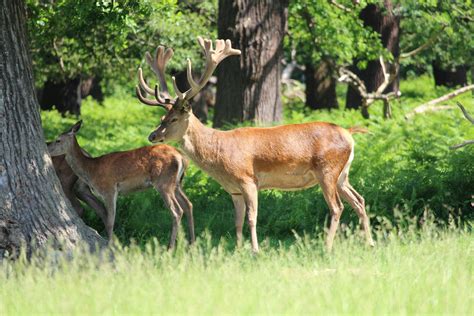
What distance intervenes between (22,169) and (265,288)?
3475 mm

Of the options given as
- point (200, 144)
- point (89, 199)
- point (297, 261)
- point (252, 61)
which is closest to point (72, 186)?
point (89, 199)

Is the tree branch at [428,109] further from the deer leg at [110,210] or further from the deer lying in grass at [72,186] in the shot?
the deer leg at [110,210]

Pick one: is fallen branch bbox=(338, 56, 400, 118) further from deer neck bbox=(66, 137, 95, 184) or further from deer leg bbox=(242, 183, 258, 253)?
deer leg bbox=(242, 183, 258, 253)

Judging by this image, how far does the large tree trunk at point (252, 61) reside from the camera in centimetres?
1445

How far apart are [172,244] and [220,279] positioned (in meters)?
3.92

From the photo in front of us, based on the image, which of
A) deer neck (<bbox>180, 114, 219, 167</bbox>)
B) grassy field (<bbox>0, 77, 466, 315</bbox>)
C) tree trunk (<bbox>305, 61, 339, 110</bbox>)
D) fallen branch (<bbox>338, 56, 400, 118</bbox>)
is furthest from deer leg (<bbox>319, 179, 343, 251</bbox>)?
tree trunk (<bbox>305, 61, 339, 110</bbox>)

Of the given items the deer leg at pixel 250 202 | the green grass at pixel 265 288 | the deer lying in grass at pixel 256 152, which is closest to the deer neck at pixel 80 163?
the deer lying in grass at pixel 256 152

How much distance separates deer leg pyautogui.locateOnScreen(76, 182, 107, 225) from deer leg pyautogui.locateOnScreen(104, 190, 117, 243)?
0.37 meters

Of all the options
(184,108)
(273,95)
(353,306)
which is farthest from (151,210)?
(353,306)

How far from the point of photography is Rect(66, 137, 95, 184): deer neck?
11336 millimetres

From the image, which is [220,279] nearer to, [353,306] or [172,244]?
[353,306]

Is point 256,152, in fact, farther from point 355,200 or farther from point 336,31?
point 336,31

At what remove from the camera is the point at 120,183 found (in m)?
11.2

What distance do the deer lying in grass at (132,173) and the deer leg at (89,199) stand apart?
14cm
